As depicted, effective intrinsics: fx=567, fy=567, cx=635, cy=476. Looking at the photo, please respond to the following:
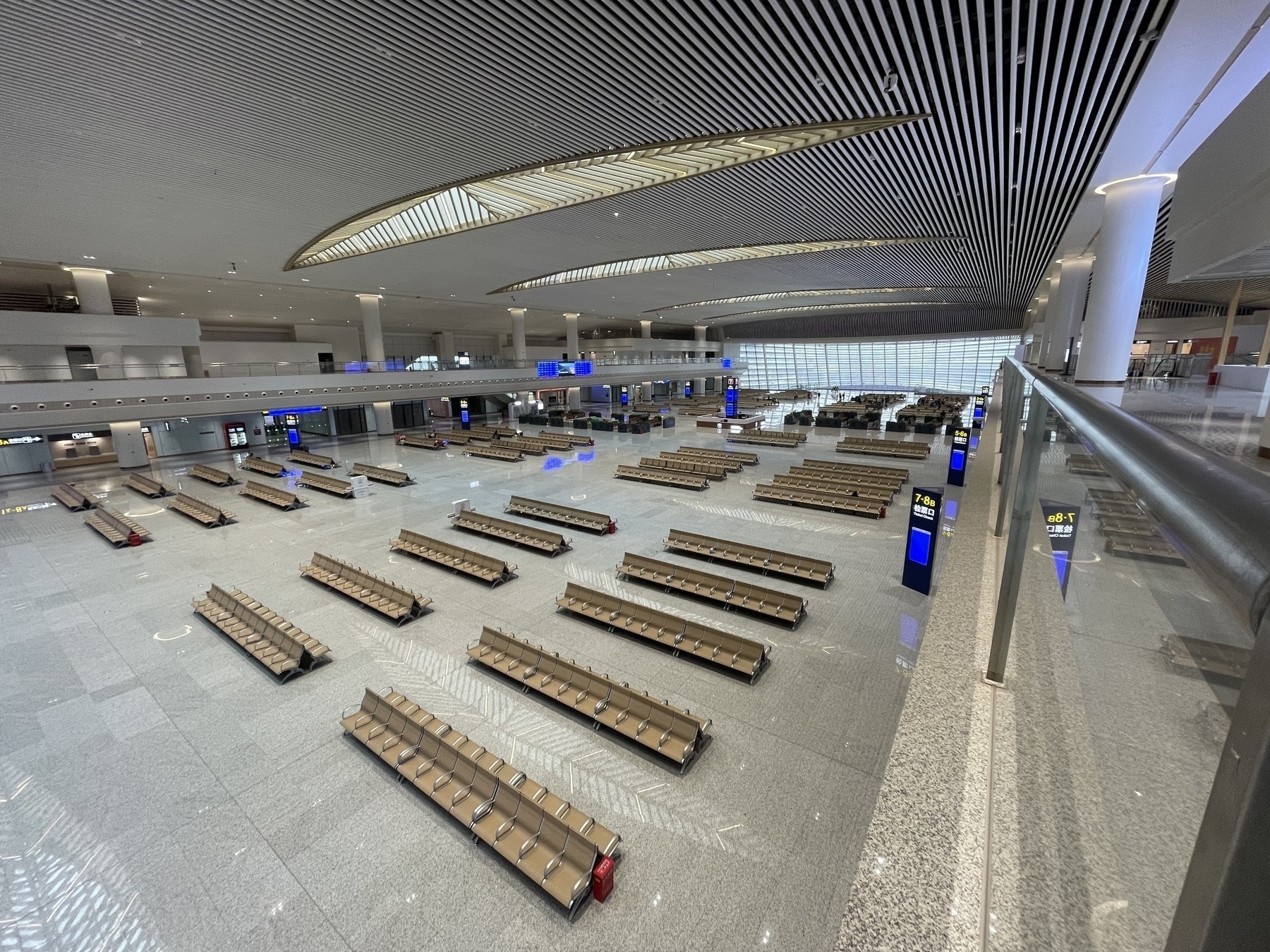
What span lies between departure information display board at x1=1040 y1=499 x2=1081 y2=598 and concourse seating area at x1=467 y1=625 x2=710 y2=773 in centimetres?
416

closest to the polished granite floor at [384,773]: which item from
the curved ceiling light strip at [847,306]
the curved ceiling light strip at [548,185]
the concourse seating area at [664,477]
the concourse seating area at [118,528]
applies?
the concourse seating area at [118,528]

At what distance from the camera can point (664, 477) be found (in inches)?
722

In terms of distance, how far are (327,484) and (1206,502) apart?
20.8 meters

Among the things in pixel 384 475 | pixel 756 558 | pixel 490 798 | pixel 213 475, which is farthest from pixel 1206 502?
pixel 213 475

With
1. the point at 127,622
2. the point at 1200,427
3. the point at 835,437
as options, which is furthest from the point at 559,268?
the point at 1200,427

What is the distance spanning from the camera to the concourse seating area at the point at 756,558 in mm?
10016

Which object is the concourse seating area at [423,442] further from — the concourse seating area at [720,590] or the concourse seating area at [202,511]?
the concourse seating area at [720,590]

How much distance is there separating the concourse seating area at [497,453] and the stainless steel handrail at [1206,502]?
22.7 meters

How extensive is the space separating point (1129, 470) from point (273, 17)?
9.15 metres

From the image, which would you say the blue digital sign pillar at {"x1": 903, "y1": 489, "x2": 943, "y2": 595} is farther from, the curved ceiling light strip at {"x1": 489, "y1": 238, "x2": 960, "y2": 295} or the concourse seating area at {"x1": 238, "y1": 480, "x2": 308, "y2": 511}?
the concourse seating area at {"x1": 238, "y1": 480, "x2": 308, "y2": 511}

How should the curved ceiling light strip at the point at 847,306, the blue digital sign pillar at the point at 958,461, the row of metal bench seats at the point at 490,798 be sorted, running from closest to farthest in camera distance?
the row of metal bench seats at the point at 490,798 < the blue digital sign pillar at the point at 958,461 < the curved ceiling light strip at the point at 847,306

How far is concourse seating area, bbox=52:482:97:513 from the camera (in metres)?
16.8

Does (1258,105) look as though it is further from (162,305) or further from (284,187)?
(162,305)

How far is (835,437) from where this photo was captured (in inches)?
1057
